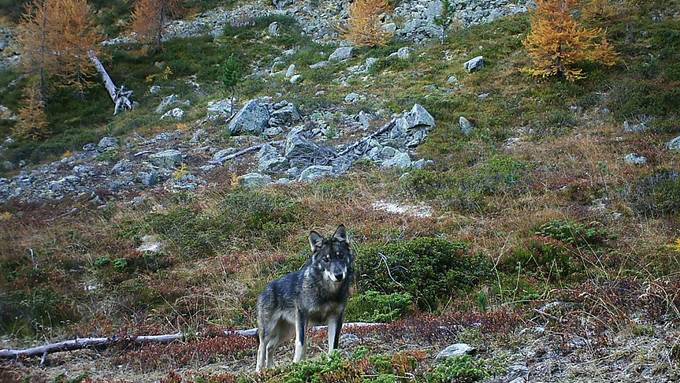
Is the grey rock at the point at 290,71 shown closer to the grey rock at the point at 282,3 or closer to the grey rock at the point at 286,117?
the grey rock at the point at 286,117

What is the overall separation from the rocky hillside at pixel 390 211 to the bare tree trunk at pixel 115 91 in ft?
1.98

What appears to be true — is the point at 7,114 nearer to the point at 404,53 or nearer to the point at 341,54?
the point at 341,54

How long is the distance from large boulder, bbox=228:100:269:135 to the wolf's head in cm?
1726

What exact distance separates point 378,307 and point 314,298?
8.61 feet

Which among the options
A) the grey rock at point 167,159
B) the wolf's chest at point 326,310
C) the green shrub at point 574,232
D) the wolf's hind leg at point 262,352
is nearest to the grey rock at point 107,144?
the grey rock at point 167,159

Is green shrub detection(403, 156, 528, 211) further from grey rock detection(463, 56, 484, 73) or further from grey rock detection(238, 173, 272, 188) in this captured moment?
grey rock detection(463, 56, 484, 73)

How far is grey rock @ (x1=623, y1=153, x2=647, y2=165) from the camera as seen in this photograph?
554 inches

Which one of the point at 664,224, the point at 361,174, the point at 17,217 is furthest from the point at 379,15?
the point at 664,224

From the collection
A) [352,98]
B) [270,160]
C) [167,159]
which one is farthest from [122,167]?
[352,98]

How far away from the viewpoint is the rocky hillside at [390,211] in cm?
518

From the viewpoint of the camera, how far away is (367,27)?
31062mm

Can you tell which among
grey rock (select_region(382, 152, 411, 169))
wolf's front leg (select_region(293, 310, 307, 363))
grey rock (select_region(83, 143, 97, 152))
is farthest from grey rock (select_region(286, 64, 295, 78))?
wolf's front leg (select_region(293, 310, 307, 363))

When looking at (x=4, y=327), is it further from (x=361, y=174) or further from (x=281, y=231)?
(x=361, y=174)

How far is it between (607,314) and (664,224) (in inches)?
260
